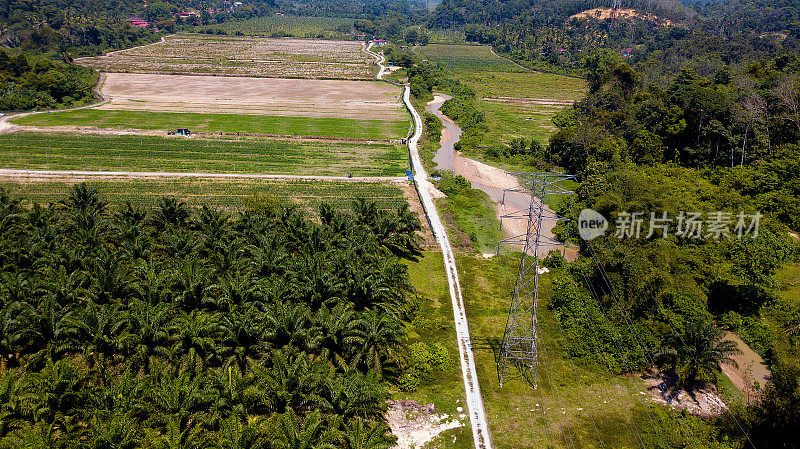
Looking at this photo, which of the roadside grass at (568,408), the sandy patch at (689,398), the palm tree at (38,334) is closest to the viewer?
the roadside grass at (568,408)

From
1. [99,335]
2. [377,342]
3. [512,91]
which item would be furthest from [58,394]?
[512,91]

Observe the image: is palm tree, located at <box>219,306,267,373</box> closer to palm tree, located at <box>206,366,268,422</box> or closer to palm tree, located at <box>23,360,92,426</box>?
palm tree, located at <box>206,366,268,422</box>

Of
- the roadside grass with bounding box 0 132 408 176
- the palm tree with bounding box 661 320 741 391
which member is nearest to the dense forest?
the palm tree with bounding box 661 320 741 391

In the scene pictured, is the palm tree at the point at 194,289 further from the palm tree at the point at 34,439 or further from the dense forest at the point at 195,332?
the palm tree at the point at 34,439

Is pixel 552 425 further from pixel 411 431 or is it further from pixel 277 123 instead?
pixel 277 123

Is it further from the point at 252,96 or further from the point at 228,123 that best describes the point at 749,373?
the point at 252,96

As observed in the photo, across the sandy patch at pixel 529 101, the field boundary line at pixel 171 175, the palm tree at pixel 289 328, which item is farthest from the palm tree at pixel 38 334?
the sandy patch at pixel 529 101

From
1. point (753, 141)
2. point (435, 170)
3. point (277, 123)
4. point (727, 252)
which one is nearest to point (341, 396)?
point (727, 252)
